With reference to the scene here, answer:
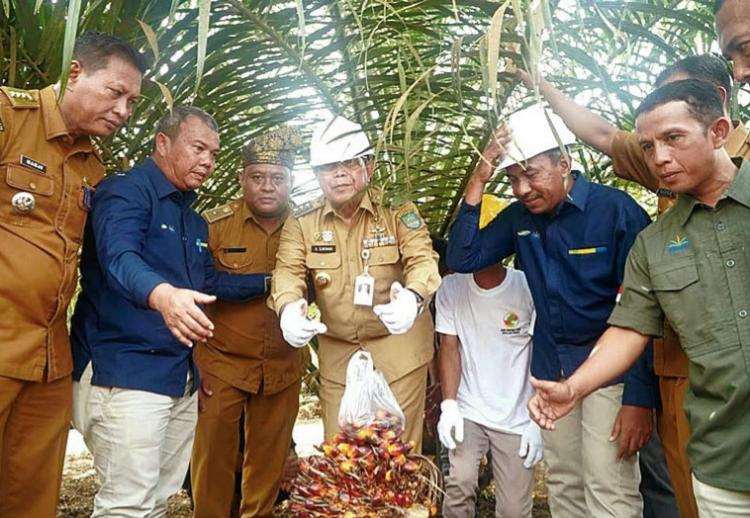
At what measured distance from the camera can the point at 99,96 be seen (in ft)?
7.27

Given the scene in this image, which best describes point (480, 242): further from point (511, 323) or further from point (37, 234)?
point (37, 234)

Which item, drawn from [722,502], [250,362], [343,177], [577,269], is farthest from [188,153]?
[722,502]

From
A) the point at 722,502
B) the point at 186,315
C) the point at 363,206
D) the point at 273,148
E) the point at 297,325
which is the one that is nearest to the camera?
the point at 722,502

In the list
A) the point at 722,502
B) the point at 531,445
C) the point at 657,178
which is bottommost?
the point at 531,445

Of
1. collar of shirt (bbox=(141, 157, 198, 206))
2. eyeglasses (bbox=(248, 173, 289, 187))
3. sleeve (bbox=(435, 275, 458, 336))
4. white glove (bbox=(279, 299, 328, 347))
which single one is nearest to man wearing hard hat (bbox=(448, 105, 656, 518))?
sleeve (bbox=(435, 275, 458, 336))

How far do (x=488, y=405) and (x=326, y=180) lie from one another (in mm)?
1081

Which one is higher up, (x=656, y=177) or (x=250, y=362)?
(x=656, y=177)

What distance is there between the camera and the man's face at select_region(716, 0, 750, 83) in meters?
2.06

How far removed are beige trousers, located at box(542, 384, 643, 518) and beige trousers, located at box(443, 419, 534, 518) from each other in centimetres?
33

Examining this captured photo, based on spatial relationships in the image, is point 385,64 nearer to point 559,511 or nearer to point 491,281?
point 491,281

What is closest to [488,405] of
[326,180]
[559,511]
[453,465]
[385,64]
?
[453,465]

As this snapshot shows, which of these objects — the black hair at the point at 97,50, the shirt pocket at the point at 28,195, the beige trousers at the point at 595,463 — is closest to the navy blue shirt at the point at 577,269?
the beige trousers at the point at 595,463

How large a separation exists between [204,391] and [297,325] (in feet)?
2.57

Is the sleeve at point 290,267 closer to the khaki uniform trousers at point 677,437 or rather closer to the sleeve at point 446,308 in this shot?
the sleeve at point 446,308
